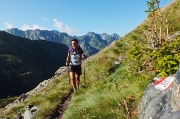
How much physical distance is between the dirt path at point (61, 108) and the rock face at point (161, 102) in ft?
12.7

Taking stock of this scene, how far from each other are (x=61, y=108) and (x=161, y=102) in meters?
7.86

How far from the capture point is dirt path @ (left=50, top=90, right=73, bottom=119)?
11.9 meters

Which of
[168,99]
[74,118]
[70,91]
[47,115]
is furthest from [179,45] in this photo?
[70,91]

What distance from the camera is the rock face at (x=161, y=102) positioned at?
17.2 ft

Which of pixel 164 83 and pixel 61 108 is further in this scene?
pixel 61 108

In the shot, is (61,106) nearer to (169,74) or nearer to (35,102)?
(35,102)

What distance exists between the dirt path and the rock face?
386cm

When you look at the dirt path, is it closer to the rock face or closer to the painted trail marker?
the rock face

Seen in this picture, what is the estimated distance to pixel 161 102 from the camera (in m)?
6.21

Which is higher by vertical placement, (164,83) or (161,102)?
(164,83)

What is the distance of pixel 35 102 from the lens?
1630 centimetres

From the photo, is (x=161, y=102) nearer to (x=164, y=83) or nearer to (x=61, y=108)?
(x=164, y=83)

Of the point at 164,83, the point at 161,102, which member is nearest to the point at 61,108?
the point at 164,83

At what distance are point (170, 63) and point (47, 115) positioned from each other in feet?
22.1
